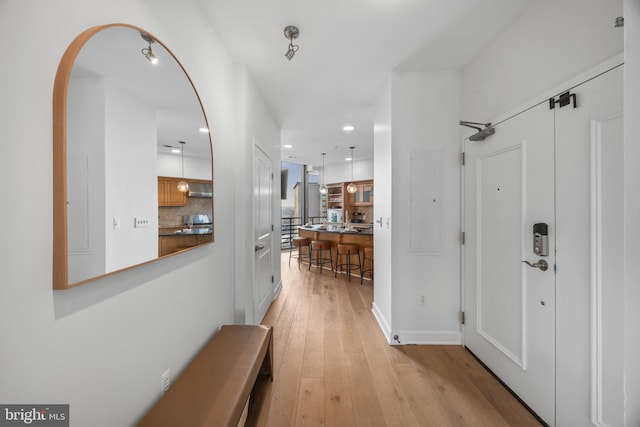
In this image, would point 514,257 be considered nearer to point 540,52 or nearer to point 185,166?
point 540,52

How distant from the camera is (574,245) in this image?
1334 mm

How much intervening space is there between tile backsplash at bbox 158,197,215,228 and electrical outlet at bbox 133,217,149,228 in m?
0.09

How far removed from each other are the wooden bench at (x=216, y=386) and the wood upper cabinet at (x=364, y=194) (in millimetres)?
6076

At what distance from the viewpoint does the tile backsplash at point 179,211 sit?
1236mm

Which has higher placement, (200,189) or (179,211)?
(200,189)

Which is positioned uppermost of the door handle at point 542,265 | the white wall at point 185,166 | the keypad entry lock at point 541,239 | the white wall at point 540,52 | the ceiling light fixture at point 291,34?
the ceiling light fixture at point 291,34

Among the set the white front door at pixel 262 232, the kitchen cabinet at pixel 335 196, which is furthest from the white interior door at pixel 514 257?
the kitchen cabinet at pixel 335 196

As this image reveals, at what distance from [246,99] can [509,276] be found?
2746 mm

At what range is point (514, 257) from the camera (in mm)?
1753

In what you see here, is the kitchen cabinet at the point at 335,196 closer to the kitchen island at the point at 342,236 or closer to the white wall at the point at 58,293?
Answer: the kitchen island at the point at 342,236

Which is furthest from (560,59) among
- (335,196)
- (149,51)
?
(335,196)

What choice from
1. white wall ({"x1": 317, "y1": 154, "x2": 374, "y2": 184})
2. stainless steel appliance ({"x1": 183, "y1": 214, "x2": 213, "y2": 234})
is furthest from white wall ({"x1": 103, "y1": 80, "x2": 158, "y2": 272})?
white wall ({"x1": 317, "y1": 154, "x2": 374, "y2": 184})

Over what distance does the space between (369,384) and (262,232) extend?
6.15ft

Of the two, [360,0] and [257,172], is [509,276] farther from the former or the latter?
[257,172]
